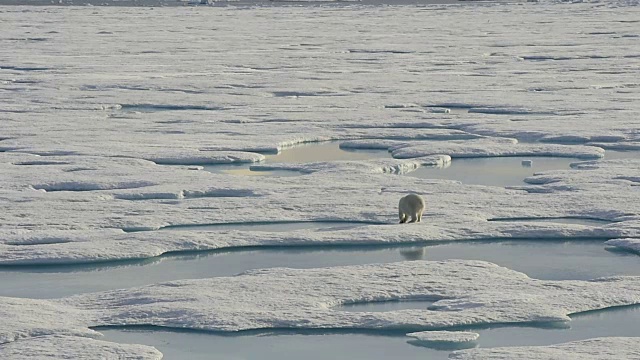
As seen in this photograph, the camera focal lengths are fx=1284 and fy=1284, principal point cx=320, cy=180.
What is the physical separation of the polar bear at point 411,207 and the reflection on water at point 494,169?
1.39 meters

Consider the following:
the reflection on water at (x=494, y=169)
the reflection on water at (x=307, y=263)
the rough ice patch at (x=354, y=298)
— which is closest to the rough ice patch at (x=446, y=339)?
the rough ice patch at (x=354, y=298)

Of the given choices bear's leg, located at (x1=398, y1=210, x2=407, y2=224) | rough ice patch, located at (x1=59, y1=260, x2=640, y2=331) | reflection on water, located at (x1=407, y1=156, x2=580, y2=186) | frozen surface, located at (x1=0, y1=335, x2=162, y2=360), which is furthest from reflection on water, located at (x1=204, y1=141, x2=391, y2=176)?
frozen surface, located at (x1=0, y1=335, x2=162, y2=360)

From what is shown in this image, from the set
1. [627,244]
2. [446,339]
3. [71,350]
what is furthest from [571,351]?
[627,244]

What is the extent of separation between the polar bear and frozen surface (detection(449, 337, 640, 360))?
197 cm

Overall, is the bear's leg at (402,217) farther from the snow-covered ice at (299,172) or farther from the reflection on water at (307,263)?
the reflection on water at (307,263)

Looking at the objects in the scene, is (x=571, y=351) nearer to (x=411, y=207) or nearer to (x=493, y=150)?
(x=411, y=207)

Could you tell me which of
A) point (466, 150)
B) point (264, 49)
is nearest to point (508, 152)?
point (466, 150)

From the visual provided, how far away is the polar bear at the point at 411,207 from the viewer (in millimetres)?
6000

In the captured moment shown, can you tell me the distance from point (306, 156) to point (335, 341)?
4.59m

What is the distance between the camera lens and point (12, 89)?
45.7 ft

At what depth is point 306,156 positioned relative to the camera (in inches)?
343

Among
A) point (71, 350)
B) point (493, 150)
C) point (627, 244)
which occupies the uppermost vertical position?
point (493, 150)

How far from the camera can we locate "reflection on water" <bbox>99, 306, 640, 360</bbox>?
4.03 meters

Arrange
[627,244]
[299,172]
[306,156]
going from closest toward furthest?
[627,244] → [299,172] → [306,156]
